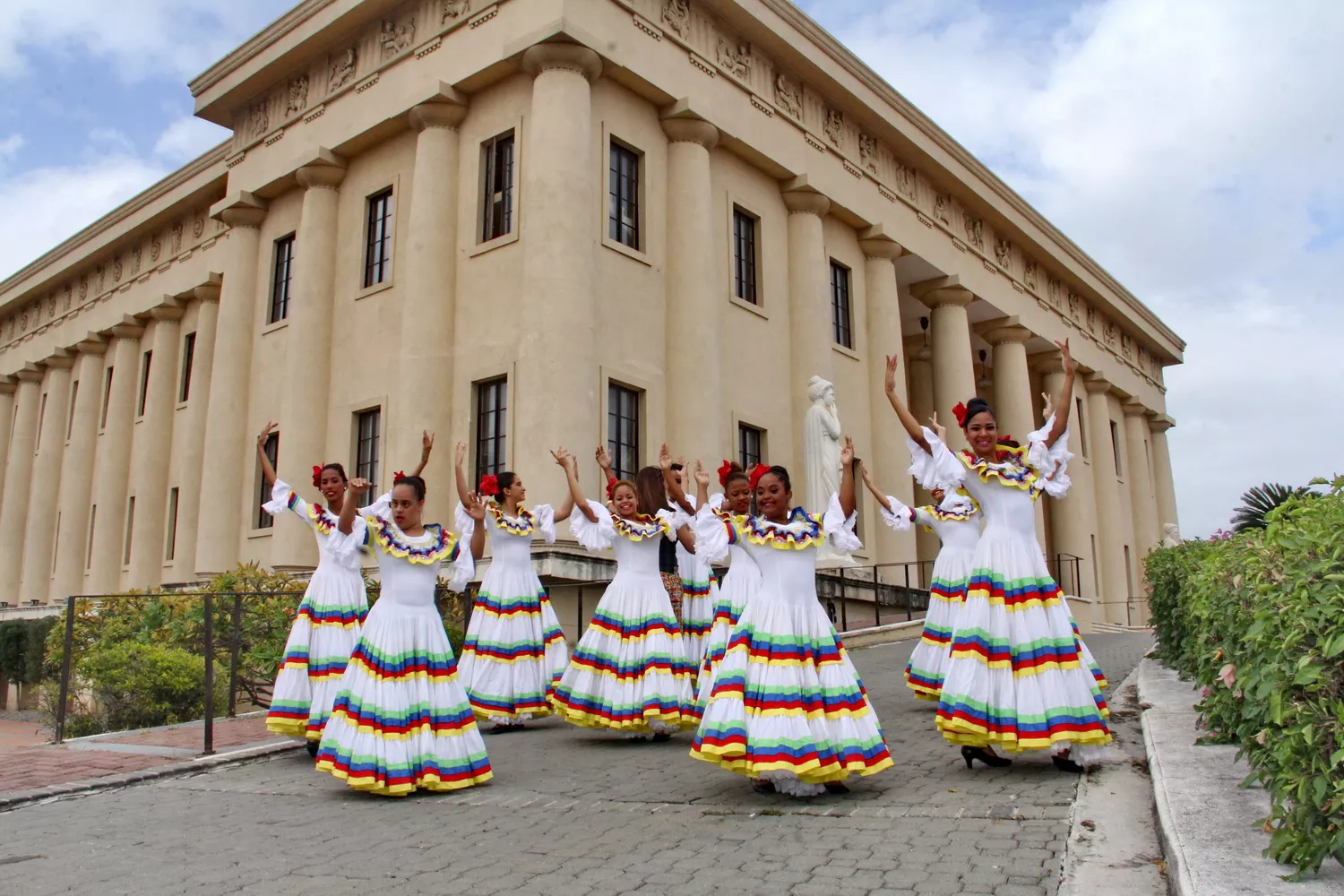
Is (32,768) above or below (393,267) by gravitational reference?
below

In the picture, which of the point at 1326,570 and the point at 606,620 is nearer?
the point at 1326,570

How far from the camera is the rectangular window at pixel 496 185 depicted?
1900cm

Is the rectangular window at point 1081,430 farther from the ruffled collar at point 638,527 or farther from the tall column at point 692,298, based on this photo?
the ruffled collar at point 638,527

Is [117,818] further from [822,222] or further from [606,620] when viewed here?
[822,222]

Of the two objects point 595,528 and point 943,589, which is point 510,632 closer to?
point 595,528

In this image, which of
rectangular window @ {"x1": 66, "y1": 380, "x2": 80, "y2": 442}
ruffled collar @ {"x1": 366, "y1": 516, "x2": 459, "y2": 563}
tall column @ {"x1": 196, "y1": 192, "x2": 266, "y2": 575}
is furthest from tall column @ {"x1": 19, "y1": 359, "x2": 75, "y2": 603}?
ruffled collar @ {"x1": 366, "y1": 516, "x2": 459, "y2": 563}

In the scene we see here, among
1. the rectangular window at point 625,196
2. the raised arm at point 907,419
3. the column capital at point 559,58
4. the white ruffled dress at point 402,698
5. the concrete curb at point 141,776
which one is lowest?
the concrete curb at point 141,776

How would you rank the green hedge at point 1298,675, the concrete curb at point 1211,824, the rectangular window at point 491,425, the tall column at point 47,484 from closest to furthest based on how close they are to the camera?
1. the green hedge at point 1298,675
2. the concrete curb at point 1211,824
3. the rectangular window at point 491,425
4. the tall column at point 47,484

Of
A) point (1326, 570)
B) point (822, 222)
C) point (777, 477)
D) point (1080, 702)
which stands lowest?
point (1080, 702)

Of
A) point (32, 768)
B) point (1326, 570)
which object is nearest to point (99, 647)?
point (32, 768)

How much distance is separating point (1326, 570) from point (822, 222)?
21.4 m

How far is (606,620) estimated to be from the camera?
888 centimetres

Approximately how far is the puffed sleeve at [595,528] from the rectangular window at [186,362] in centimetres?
2336

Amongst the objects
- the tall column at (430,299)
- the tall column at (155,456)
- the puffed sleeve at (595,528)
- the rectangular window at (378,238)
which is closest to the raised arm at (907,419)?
the puffed sleeve at (595,528)
